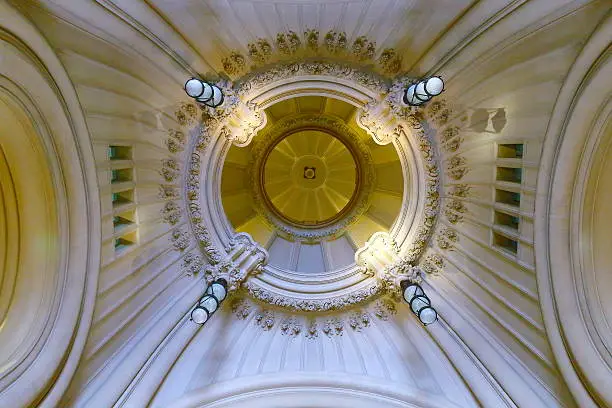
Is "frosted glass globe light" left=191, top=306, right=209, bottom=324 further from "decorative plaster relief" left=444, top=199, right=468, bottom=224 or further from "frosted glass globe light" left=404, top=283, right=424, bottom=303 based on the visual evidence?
"decorative plaster relief" left=444, top=199, right=468, bottom=224

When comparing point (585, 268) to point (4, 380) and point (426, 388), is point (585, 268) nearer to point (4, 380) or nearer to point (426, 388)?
Answer: point (426, 388)

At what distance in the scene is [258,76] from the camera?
6.65 metres

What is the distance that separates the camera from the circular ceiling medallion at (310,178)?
1033 centimetres

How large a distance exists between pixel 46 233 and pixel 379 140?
5364 millimetres

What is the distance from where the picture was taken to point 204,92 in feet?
17.7

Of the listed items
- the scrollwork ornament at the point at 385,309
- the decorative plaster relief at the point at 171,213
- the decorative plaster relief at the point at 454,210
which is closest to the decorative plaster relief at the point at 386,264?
the scrollwork ornament at the point at 385,309

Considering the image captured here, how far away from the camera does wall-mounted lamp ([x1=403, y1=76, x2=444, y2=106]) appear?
5.09 metres

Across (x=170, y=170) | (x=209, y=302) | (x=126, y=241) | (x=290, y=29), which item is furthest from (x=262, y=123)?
(x=209, y=302)

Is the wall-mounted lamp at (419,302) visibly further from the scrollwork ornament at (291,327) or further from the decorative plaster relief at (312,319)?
the scrollwork ornament at (291,327)

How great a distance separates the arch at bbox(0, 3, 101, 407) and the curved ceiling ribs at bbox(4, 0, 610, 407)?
0.90 ft

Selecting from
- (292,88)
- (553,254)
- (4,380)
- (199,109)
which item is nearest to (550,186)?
(553,254)

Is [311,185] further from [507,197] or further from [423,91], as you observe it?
[507,197]

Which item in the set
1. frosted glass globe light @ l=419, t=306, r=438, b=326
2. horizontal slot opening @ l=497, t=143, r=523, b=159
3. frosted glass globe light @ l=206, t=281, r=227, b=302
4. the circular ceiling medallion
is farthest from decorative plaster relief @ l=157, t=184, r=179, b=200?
horizontal slot opening @ l=497, t=143, r=523, b=159

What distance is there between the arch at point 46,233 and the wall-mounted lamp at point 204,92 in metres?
1.43
